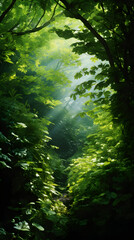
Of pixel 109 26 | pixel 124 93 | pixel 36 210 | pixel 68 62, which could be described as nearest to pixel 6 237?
pixel 36 210

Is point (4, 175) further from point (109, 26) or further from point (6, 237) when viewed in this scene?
point (109, 26)

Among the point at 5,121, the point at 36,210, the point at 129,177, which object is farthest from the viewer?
the point at 5,121

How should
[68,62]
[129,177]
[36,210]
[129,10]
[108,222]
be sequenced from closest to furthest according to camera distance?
[108,222], [129,177], [129,10], [36,210], [68,62]

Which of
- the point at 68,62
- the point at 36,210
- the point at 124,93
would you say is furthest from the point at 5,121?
the point at 68,62

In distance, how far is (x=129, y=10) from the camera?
1909mm

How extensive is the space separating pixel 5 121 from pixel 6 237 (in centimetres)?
207

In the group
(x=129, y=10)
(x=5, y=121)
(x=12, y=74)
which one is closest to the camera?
(x=129, y=10)

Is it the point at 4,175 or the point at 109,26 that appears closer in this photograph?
the point at 109,26

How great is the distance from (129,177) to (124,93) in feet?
3.91

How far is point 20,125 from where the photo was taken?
3096 mm

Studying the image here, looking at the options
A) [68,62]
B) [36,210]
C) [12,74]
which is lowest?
[36,210]

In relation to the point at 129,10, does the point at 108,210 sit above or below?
below

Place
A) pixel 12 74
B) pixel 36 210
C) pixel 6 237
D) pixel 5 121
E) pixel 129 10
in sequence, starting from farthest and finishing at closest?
pixel 12 74
pixel 5 121
pixel 36 210
pixel 129 10
pixel 6 237

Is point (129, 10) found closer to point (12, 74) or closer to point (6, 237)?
point (6, 237)
